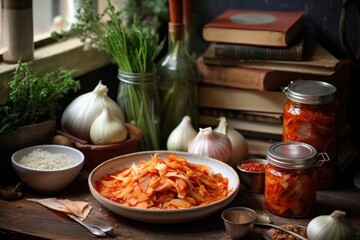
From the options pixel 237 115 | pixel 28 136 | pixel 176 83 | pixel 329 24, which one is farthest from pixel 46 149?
pixel 329 24

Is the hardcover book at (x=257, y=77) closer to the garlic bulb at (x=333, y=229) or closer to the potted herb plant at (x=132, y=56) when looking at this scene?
the potted herb plant at (x=132, y=56)

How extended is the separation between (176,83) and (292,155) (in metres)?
0.42

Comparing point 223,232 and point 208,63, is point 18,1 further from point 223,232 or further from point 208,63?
point 223,232

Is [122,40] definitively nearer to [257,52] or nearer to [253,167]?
[257,52]

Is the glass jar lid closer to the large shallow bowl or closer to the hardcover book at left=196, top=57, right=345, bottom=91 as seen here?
the large shallow bowl

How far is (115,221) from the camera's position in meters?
1.20

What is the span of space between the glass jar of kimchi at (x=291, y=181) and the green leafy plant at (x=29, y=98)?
484mm

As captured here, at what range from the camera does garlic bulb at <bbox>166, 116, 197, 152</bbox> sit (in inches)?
56.1

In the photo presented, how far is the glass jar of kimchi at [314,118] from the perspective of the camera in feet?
4.19

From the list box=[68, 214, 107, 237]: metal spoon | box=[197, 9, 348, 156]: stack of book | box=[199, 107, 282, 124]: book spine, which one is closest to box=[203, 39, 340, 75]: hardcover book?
box=[197, 9, 348, 156]: stack of book

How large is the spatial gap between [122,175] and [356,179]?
0.50 meters

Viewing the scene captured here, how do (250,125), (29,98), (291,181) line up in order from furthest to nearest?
(250,125), (29,98), (291,181)

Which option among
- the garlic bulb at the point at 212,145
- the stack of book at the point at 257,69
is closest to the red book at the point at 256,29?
the stack of book at the point at 257,69

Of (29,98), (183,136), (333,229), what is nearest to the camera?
(333,229)
